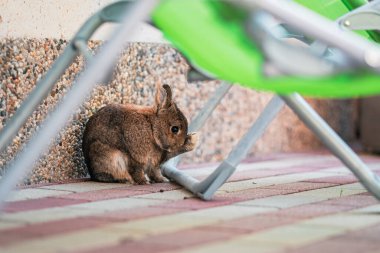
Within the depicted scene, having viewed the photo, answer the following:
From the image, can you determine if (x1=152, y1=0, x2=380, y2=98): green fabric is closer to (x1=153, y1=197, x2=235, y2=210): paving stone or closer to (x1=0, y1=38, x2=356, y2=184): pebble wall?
(x1=153, y1=197, x2=235, y2=210): paving stone

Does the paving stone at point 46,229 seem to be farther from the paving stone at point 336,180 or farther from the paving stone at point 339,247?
the paving stone at point 336,180

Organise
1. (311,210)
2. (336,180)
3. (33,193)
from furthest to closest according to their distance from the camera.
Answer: (336,180)
(33,193)
(311,210)

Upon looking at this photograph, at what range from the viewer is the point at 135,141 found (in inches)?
144

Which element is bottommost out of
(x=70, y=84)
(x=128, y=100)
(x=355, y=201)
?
(x=355, y=201)

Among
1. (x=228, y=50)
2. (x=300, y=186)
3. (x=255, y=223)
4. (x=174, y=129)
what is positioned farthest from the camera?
(x=174, y=129)

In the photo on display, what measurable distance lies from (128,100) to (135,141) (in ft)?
1.48

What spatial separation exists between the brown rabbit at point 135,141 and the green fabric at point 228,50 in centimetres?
120

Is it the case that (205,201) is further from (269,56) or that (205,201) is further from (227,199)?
(269,56)

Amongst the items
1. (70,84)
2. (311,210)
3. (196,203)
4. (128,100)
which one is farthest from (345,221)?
(128,100)

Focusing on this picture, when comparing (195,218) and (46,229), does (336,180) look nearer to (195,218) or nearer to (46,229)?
(195,218)

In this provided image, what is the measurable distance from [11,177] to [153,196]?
1.01 meters

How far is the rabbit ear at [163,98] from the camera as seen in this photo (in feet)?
12.0

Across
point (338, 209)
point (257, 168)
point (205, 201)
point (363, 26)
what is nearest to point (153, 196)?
point (205, 201)

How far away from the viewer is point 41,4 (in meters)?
3.64
